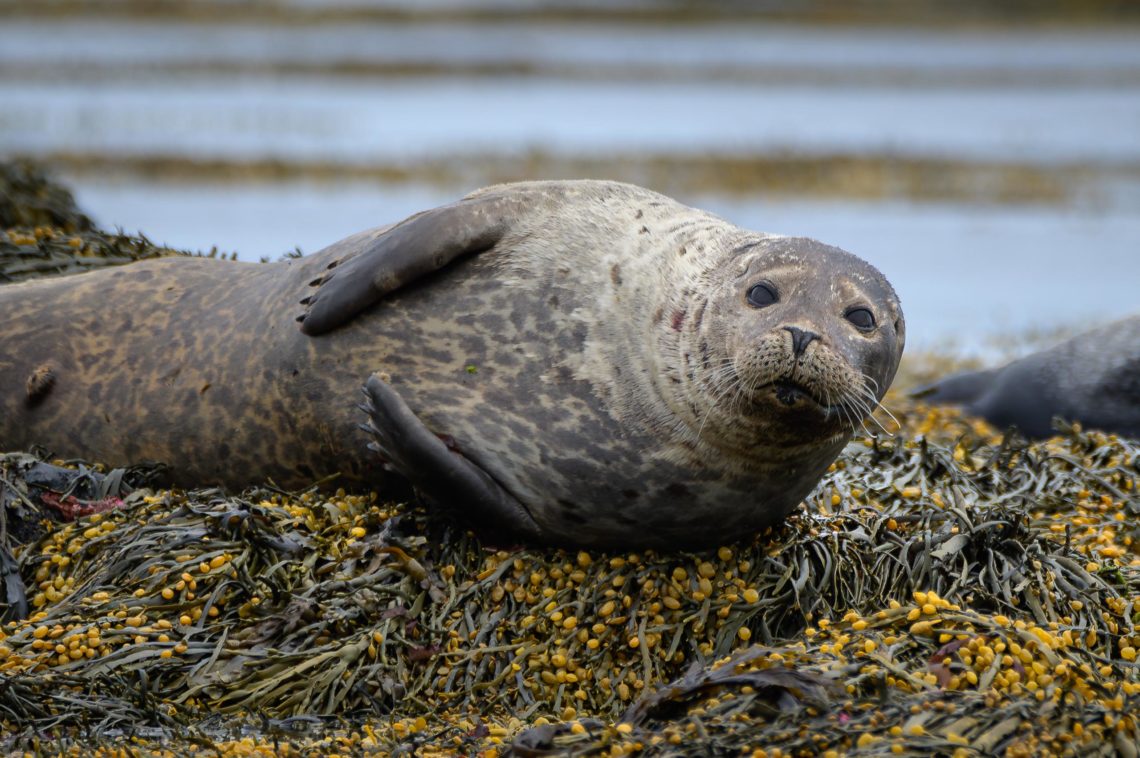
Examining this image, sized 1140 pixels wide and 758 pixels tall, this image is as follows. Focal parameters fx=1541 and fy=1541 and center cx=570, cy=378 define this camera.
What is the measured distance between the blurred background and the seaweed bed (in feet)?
16.6

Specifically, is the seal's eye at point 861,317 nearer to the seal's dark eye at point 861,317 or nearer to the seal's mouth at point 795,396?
the seal's dark eye at point 861,317

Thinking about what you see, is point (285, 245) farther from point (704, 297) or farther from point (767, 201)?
point (704, 297)

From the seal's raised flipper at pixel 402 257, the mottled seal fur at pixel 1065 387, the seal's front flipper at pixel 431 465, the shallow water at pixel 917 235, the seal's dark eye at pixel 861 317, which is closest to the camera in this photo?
the seal's dark eye at pixel 861 317

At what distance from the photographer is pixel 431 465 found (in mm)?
4137

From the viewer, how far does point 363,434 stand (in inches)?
175

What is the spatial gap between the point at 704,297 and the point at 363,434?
3.52ft

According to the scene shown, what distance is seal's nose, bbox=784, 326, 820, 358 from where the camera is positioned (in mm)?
3693

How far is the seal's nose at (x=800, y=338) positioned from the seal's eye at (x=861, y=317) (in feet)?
0.80

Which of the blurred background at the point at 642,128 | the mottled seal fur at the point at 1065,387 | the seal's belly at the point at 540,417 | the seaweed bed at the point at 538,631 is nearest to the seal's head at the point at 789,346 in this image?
the seal's belly at the point at 540,417

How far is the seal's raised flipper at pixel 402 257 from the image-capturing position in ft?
14.4

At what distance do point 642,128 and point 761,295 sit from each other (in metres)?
14.7

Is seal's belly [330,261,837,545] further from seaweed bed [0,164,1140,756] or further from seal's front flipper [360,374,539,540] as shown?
seaweed bed [0,164,1140,756]

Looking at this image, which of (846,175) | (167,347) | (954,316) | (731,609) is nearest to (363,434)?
(167,347)

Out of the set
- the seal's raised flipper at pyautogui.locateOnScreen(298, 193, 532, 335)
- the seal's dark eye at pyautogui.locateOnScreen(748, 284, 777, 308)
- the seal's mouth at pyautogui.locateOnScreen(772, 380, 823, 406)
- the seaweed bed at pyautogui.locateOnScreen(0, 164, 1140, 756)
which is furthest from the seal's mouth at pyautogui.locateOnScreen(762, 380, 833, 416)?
the seal's raised flipper at pyautogui.locateOnScreen(298, 193, 532, 335)
